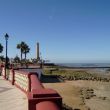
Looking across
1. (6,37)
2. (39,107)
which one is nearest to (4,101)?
(39,107)

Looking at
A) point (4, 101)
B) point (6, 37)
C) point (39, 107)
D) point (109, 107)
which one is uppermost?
point (6, 37)

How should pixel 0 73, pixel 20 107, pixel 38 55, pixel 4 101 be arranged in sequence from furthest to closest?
pixel 38 55, pixel 0 73, pixel 4 101, pixel 20 107

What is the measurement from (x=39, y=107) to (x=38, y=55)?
49.8 metres

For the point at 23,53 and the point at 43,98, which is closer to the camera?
the point at 43,98

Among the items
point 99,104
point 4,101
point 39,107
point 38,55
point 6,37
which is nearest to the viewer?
point 39,107

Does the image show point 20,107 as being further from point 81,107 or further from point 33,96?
point 81,107

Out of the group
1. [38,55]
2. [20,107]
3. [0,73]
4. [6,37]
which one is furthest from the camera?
[38,55]

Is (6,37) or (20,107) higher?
(6,37)

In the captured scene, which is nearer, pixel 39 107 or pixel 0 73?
pixel 39 107

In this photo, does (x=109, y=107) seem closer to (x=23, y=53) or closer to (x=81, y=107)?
(x=81, y=107)

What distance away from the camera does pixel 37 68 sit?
35281 mm

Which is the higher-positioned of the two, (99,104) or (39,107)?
(39,107)

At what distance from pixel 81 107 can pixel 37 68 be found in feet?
52.5

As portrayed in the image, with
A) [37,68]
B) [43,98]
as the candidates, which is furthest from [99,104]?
[43,98]
